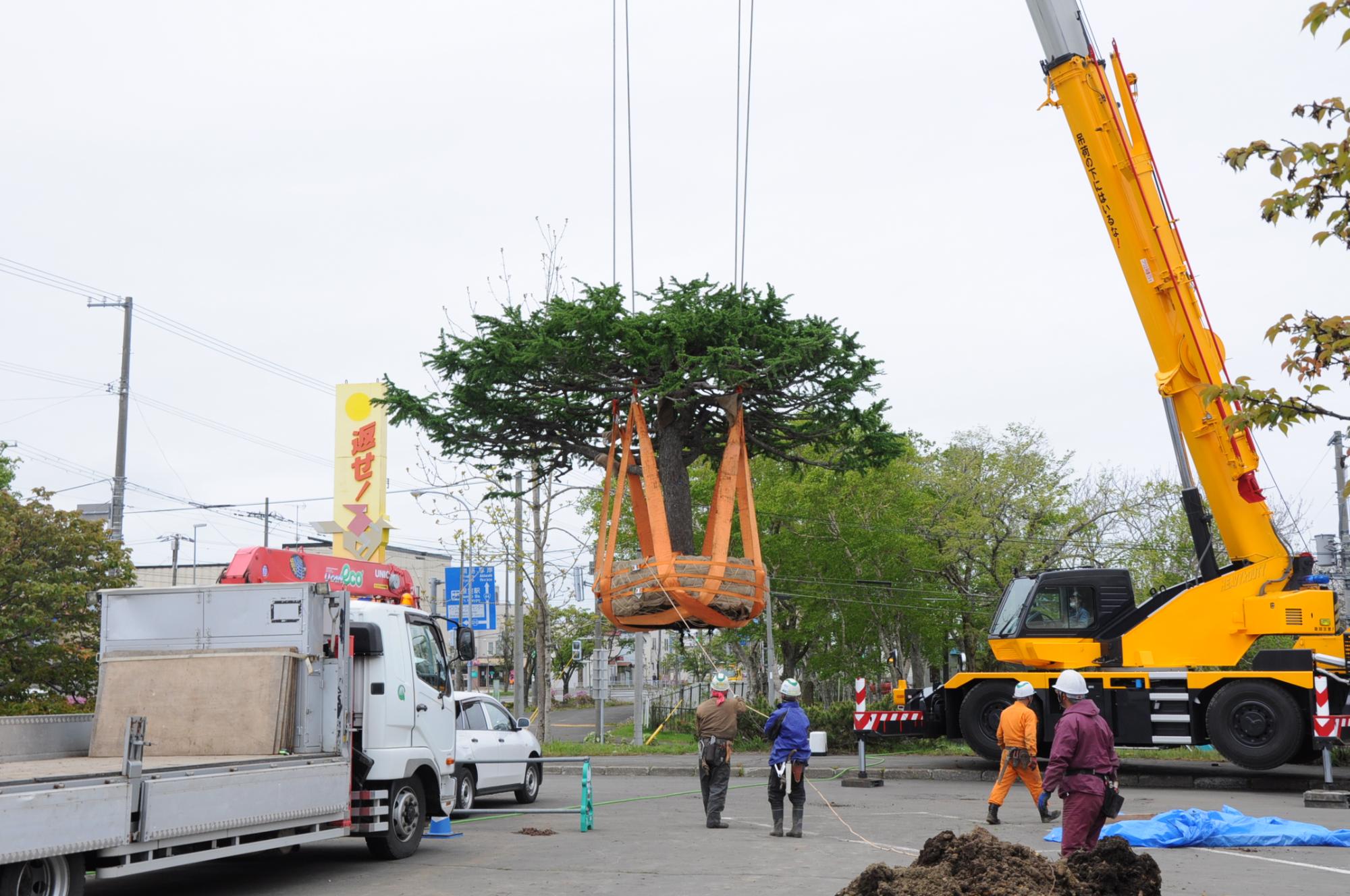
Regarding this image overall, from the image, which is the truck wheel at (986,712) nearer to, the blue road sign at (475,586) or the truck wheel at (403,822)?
the truck wheel at (403,822)

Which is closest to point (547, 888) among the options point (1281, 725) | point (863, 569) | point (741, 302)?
point (741, 302)

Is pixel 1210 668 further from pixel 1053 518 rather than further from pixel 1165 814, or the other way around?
pixel 1053 518

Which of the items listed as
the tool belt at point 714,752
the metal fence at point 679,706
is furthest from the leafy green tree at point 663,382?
the metal fence at point 679,706

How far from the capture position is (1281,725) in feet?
61.3

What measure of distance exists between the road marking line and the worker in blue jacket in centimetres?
410

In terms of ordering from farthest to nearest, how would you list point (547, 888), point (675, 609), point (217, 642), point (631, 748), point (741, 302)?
1. point (631, 748)
2. point (741, 302)
3. point (675, 609)
4. point (217, 642)
5. point (547, 888)

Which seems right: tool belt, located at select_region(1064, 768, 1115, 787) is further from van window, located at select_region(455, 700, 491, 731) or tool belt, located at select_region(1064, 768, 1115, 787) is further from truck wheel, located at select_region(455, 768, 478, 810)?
van window, located at select_region(455, 700, 491, 731)

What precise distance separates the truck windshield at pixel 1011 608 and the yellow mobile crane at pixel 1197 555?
1306mm

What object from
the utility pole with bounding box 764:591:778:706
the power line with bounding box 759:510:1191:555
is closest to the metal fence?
the utility pole with bounding box 764:591:778:706

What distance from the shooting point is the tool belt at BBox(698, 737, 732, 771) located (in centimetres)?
1487

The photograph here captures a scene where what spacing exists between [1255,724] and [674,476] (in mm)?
9636

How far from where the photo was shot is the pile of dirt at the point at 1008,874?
7.66 m

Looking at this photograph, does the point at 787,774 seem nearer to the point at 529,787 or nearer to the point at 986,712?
the point at 529,787

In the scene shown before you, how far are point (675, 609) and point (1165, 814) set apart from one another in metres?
6.08
